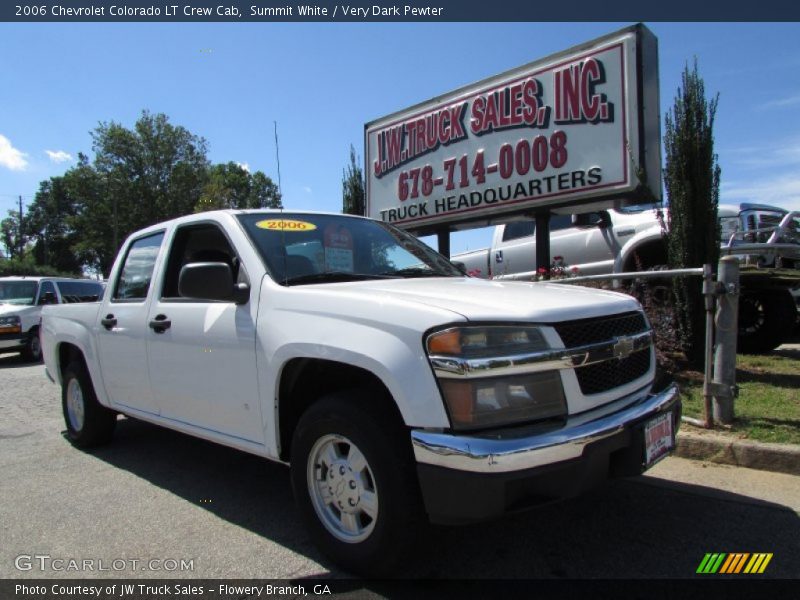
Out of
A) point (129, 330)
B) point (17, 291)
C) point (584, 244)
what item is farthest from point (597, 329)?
point (17, 291)

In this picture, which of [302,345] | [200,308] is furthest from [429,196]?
[302,345]

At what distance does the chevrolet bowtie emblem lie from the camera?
9.02ft

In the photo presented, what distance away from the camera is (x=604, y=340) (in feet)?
9.02

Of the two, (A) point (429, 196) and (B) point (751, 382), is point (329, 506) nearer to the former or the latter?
(B) point (751, 382)

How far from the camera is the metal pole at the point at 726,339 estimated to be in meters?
4.45

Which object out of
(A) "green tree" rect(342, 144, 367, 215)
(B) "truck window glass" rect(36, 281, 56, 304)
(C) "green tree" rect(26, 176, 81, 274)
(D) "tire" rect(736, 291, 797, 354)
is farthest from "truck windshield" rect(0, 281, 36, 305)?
(C) "green tree" rect(26, 176, 81, 274)

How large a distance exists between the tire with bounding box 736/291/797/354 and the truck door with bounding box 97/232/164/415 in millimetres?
7255

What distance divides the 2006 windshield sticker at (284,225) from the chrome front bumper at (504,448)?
180 centimetres

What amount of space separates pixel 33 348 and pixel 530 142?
A: 37.9 feet

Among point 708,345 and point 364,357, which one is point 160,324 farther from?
point 708,345

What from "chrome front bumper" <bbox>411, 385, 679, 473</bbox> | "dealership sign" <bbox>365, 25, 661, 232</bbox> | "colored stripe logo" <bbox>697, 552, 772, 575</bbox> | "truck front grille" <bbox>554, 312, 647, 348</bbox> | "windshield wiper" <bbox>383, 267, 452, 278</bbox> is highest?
"dealership sign" <bbox>365, 25, 661, 232</bbox>

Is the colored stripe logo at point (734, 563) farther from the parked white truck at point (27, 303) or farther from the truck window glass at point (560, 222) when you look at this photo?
the parked white truck at point (27, 303)

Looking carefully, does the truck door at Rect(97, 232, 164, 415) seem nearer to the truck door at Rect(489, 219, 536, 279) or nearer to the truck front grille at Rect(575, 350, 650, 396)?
the truck front grille at Rect(575, 350, 650, 396)

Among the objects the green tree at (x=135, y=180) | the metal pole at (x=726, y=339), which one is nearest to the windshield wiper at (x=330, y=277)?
the metal pole at (x=726, y=339)
